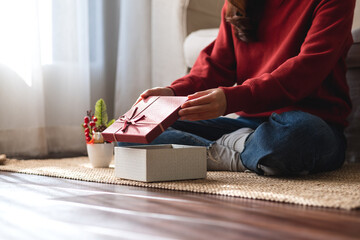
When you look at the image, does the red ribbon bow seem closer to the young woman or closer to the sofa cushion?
the young woman

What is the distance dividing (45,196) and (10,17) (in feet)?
3.16

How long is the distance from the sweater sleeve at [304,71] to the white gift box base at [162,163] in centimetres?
12

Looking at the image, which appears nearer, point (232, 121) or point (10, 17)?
point (232, 121)

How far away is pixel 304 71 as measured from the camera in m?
1.04

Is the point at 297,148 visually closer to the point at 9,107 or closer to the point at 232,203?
the point at 232,203

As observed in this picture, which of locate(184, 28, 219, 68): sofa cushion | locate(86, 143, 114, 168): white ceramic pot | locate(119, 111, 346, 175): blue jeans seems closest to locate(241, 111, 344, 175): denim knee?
locate(119, 111, 346, 175): blue jeans

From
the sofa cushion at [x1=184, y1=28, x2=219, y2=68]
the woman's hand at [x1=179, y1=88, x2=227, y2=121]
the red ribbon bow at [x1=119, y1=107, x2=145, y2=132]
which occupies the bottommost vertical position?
the red ribbon bow at [x1=119, y1=107, x2=145, y2=132]

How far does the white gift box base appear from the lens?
3.11ft

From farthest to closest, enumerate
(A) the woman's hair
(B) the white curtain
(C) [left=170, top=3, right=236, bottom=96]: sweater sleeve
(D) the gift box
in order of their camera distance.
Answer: (B) the white curtain < (C) [left=170, top=3, right=236, bottom=96]: sweater sleeve < (A) the woman's hair < (D) the gift box

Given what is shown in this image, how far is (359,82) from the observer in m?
1.42

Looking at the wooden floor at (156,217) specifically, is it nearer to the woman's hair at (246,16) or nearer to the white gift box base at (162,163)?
the white gift box base at (162,163)

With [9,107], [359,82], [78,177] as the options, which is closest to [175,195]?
[78,177]

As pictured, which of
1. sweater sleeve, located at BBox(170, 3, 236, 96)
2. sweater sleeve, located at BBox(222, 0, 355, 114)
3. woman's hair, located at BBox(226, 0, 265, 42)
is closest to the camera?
sweater sleeve, located at BBox(222, 0, 355, 114)

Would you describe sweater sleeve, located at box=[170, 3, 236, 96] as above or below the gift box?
above
